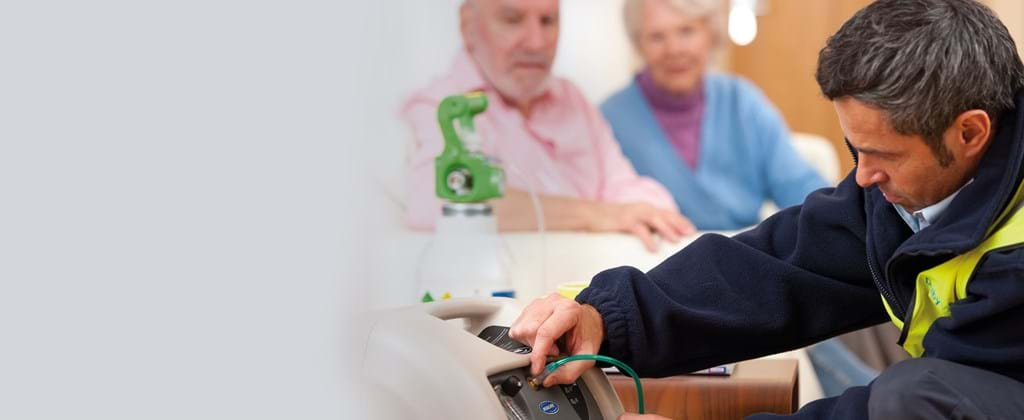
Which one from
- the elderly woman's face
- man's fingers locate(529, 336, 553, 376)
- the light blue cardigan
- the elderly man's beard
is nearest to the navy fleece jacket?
man's fingers locate(529, 336, 553, 376)

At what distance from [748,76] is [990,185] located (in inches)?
128

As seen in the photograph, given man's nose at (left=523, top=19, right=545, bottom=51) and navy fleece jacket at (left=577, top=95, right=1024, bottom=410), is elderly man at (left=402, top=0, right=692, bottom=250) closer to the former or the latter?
man's nose at (left=523, top=19, right=545, bottom=51)

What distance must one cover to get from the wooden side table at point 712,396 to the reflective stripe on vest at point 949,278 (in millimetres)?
187

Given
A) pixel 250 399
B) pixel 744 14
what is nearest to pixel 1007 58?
pixel 250 399

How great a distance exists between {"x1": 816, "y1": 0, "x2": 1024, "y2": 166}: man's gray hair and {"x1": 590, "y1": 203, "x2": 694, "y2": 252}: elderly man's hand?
925mm

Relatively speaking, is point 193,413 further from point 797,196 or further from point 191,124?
point 797,196

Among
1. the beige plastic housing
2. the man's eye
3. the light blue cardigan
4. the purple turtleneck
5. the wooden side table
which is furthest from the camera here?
the purple turtleneck

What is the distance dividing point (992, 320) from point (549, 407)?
1.08 feet

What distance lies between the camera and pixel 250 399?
0.51m

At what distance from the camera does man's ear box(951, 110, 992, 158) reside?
2.78 ft

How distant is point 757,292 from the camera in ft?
3.40

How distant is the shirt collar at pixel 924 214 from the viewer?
2.91 feet

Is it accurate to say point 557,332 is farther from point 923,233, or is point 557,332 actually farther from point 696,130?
point 696,130

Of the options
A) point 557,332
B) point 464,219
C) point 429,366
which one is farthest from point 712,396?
point 464,219
